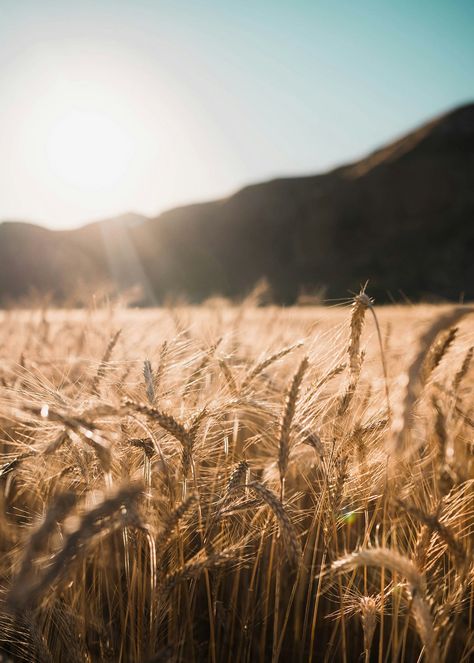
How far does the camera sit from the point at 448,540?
794 millimetres

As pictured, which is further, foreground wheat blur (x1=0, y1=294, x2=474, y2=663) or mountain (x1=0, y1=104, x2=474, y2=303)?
mountain (x1=0, y1=104, x2=474, y2=303)

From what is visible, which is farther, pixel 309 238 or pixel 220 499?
pixel 309 238

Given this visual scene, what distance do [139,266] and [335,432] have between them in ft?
181

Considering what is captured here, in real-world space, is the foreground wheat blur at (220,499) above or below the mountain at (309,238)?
below

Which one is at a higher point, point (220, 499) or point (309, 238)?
point (309, 238)

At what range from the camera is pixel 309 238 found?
4644 centimetres

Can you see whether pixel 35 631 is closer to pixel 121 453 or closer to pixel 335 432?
pixel 121 453

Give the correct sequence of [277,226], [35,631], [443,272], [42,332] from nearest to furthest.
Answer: [35,631] → [42,332] → [443,272] → [277,226]

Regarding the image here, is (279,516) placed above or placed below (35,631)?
above

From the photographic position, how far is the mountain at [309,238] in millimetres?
40156

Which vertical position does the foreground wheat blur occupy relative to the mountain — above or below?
below

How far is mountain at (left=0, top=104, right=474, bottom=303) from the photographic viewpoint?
132ft

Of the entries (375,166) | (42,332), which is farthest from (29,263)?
(42,332)

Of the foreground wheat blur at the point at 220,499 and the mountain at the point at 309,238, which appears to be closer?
the foreground wheat blur at the point at 220,499
